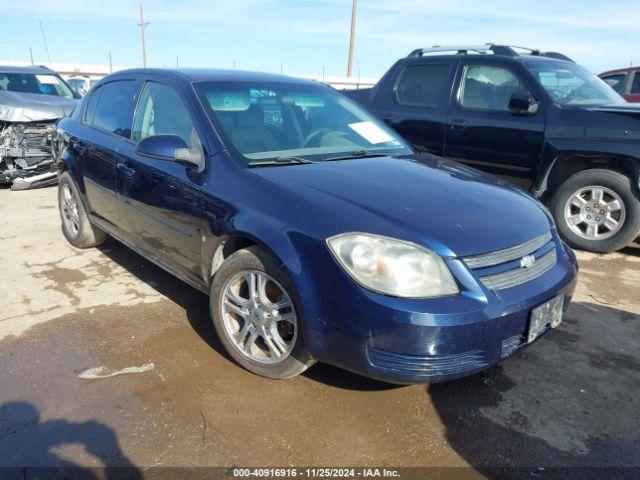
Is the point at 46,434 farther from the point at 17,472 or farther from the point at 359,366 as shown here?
the point at 359,366

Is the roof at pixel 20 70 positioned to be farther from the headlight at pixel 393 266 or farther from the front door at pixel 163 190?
the headlight at pixel 393 266

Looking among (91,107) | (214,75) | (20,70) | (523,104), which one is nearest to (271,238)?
(214,75)

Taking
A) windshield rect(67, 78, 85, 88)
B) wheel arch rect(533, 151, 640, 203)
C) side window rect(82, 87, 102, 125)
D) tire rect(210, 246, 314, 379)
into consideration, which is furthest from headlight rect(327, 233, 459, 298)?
windshield rect(67, 78, 85, 88)

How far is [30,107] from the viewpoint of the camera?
24.8 feet

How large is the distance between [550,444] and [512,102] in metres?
3.62

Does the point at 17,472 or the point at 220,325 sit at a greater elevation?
the point at 220,325

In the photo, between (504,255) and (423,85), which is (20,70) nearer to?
(423,85)

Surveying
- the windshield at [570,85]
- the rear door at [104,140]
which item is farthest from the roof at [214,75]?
the windshield at [570,85]

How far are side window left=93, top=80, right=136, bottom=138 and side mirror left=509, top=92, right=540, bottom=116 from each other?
11.3ft

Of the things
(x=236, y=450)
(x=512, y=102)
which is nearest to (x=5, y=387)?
(x=236, y=450)

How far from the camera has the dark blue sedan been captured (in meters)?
2.21

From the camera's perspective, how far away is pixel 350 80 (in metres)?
25.8

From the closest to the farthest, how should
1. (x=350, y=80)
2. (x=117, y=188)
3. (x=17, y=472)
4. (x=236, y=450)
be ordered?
(x=17, y=472)
(x=236, y=450)
(x=117, y=188)
(x=350, y=80)

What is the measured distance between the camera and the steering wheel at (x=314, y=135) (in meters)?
3.27
